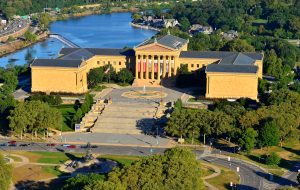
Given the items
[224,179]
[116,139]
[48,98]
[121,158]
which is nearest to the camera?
[224,179]

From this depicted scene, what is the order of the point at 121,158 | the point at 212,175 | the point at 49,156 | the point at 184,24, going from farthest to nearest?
the point at 184,24
the point at 49,156
the point at 121,158
the point at 212,175

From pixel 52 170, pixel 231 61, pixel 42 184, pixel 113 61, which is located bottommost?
pixel 42 184

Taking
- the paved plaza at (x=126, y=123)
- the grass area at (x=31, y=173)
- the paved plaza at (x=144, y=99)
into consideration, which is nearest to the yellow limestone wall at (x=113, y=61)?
the paved plaza at (x=144, y=99)

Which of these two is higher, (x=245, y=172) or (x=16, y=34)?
(x=16, y=34)

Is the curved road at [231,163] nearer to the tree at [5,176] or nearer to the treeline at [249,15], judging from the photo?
the tree at [5,176]

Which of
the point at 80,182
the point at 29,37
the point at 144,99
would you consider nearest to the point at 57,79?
the point at 144,99

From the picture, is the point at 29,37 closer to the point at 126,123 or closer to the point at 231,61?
the point at 231,61

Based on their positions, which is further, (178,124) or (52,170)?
(178,124)

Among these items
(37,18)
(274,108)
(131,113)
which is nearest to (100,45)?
(37,18)
